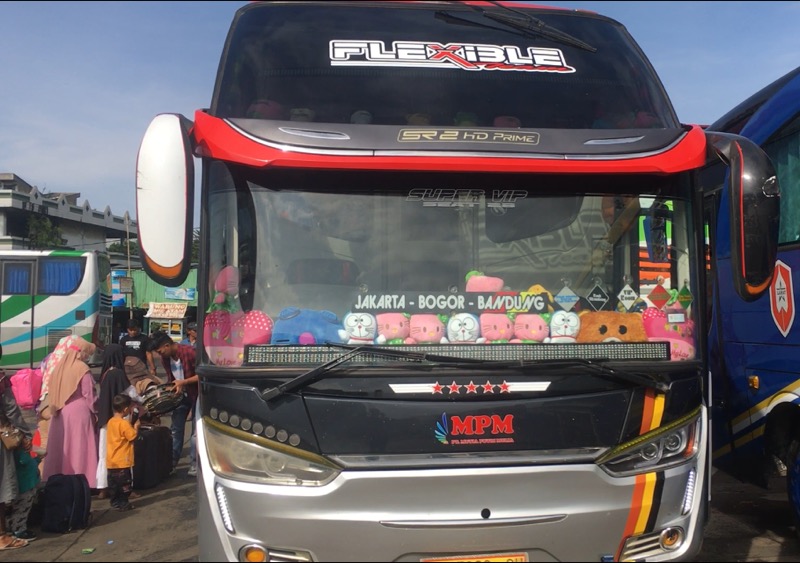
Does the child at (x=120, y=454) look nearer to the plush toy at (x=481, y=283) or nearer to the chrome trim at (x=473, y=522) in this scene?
the chrome trim at (x=473, y=522)

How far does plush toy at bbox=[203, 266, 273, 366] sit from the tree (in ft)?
84.4

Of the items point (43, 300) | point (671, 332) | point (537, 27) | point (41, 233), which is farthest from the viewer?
point (41, 233)

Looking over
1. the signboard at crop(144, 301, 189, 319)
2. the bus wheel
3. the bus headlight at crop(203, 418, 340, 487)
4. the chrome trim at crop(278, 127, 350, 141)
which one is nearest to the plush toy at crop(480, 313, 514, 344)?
the bus headlight at crop(203, 418, 340, 487)

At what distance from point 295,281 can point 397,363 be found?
2.11 feet

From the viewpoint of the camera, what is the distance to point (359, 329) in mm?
3197

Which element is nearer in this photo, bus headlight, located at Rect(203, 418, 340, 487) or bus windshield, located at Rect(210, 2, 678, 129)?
bus headlight, located at Rect(203, 418, 340, 487)

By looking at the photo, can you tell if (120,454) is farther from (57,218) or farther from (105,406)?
(57,218)

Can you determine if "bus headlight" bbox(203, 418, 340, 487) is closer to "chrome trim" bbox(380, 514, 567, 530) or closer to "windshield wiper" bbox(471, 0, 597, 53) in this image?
"chrome trim" bbox(380, 514, 567, 530)

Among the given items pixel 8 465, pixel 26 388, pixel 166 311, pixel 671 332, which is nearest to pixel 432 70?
pixel 671 332

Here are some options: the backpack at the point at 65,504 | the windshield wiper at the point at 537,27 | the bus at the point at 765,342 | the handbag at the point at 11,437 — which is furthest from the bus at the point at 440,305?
the backpack at the point at 65,504

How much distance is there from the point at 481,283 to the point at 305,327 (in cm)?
88

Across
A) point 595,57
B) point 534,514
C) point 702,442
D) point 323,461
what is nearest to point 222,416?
point 323,461

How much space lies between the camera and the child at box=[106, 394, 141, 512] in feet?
21.2

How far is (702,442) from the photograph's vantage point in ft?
10.9
